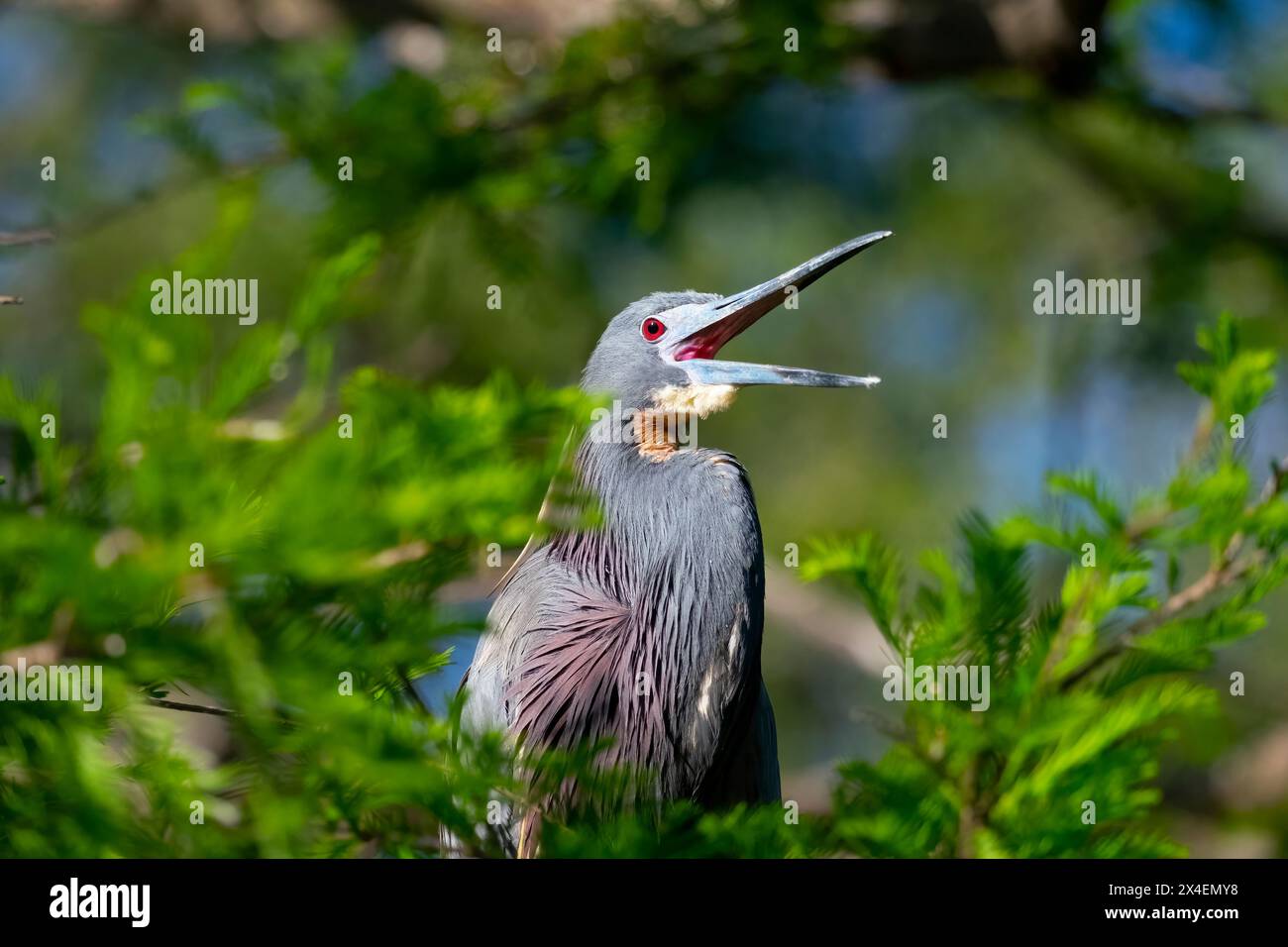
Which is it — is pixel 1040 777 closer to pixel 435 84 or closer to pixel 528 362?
pixel 435 84

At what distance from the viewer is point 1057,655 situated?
158cm

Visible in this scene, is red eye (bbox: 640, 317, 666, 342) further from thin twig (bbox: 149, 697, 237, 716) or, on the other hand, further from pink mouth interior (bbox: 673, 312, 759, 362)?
thin twig (bbox: 149, 697, 237, 716)

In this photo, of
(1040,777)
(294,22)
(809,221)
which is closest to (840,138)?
(809,221)

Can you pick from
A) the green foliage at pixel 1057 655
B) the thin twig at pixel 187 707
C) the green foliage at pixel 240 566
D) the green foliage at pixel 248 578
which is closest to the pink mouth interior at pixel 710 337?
the green foliage at pixel 1057 655

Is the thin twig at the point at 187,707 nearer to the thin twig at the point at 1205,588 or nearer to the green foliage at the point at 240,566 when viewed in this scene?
the green foliage at the point at 240,566

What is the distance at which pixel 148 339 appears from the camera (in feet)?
3.25

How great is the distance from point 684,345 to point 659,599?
576 mm

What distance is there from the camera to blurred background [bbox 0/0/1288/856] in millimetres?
3012

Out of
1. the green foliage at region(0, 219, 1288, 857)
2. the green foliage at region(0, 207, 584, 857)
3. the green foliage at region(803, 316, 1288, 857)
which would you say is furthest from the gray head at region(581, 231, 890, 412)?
the green foliage at region(0, 207, 584, 857)

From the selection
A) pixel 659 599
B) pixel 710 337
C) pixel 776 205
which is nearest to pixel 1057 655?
pixel 659 599

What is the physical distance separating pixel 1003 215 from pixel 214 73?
12.4 ft

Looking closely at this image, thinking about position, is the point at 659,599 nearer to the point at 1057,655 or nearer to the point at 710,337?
the point at 710,337

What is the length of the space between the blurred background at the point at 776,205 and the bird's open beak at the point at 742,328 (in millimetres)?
652

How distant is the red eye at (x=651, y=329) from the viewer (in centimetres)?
256
